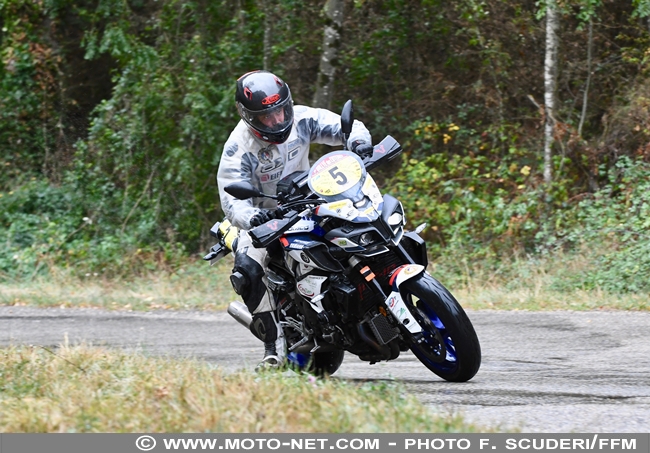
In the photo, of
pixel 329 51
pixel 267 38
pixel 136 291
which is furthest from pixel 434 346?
pixel 267 38

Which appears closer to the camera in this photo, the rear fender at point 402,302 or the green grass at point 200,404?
the green grass at point 200,404

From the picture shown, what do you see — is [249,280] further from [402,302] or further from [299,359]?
[402,302]

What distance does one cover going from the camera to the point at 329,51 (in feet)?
45.8

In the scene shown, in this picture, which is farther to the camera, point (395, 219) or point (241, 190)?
point (395, 219)

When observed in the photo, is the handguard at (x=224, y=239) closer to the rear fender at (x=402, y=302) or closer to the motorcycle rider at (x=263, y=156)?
the motorcycle rider at (x=263, y=156)

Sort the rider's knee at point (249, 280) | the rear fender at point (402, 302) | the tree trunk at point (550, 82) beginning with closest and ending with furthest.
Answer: the rear fender at point (402, 302) → the rider's knee at point (249, 280) → the tree trunk at point (550, 82)

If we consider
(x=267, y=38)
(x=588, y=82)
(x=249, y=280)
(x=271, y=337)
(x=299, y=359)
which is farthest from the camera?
(x=267, y=38)

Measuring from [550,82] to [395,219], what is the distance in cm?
812

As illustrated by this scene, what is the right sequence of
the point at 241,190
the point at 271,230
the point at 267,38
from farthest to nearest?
the point at 267,38, the point at 271,230, the point at 241,190

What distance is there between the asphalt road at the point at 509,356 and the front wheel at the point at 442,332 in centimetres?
13

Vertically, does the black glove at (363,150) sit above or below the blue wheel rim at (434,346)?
above

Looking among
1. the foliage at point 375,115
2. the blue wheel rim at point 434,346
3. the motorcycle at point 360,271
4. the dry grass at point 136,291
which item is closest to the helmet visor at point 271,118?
the motorcycle at point 360,271

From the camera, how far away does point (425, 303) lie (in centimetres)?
571

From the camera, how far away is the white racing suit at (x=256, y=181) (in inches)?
256
